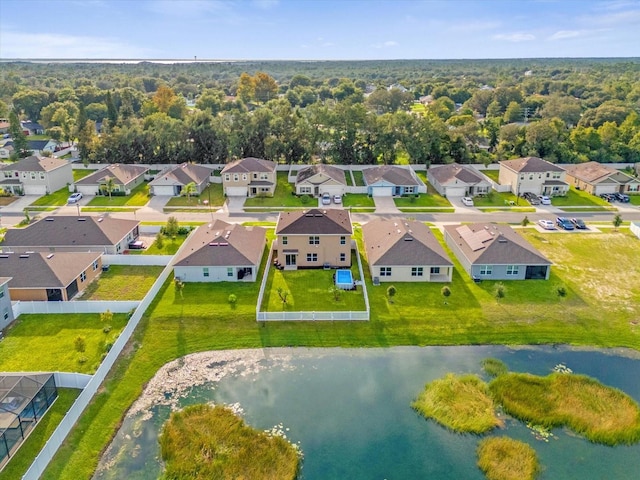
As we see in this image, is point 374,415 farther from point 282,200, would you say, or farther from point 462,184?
point 462,184

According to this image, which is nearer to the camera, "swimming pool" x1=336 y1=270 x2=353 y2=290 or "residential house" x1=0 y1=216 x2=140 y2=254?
"swimming pool" x1=336 y1=270 x2=353 y2=290

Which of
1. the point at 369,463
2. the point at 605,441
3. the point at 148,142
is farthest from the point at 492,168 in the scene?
the point at 369,463

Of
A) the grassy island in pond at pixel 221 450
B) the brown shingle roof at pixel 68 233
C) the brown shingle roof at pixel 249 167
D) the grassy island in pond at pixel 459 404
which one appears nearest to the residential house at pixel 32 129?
the brown shingle roof at pixel 249 167

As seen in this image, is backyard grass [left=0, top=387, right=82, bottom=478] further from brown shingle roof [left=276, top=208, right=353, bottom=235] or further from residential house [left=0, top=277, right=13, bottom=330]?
brown shingle roof [left=276, top=208, right=353, bottom=235]

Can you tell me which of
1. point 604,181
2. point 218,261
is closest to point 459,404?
point 218,261

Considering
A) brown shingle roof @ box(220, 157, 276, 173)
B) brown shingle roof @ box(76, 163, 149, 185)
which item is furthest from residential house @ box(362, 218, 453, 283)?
brown shingle roof @ box(76, 163, 149, 185)

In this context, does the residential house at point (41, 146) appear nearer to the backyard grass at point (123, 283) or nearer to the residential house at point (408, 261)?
the backyard grass at point (123, 283)

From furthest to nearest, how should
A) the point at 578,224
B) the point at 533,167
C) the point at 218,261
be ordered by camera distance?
the point at 533,167, the point at 578,224, the point at 218,261
